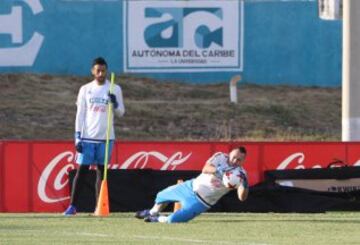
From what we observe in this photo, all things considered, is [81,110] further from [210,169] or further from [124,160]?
[210,169]

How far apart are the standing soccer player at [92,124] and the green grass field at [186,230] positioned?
542 millimetres

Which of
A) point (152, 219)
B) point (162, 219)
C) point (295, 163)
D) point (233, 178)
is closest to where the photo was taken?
point (233, 178)

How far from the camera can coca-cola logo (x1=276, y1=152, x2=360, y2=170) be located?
19.2 metres

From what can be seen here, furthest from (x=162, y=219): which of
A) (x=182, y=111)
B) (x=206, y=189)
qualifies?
(x=182, y=111)

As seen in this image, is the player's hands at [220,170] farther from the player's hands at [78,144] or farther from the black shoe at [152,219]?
the player's hands at [78,144]

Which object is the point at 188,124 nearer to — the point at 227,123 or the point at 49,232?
the point at 227,123

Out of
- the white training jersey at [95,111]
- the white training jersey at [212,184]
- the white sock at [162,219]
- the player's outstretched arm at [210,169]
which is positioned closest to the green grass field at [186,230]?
the white sock at [162,219]

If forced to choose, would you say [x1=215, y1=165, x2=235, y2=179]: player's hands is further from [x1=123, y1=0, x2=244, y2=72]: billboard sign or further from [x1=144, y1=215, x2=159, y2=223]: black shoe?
[x1=123, y1=0, x2=244, y2=72]: billboard sign

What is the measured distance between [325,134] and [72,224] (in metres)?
Result: 15.7

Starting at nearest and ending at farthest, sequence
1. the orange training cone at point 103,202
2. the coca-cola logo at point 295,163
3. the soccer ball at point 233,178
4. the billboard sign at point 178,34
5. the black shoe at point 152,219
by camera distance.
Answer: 1. the soccer ball at point 233,178
2. the black shoe at point 152,219
3. the orange training cone at point 103,202
4. the coca-cola logo at point 295,163
5. the billboard sign at point 178,34

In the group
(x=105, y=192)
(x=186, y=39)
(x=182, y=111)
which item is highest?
(x=186, y=39)

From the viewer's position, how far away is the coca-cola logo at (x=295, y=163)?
1919 cm

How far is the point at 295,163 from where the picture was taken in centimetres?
1927

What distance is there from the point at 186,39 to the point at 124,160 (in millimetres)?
12813
